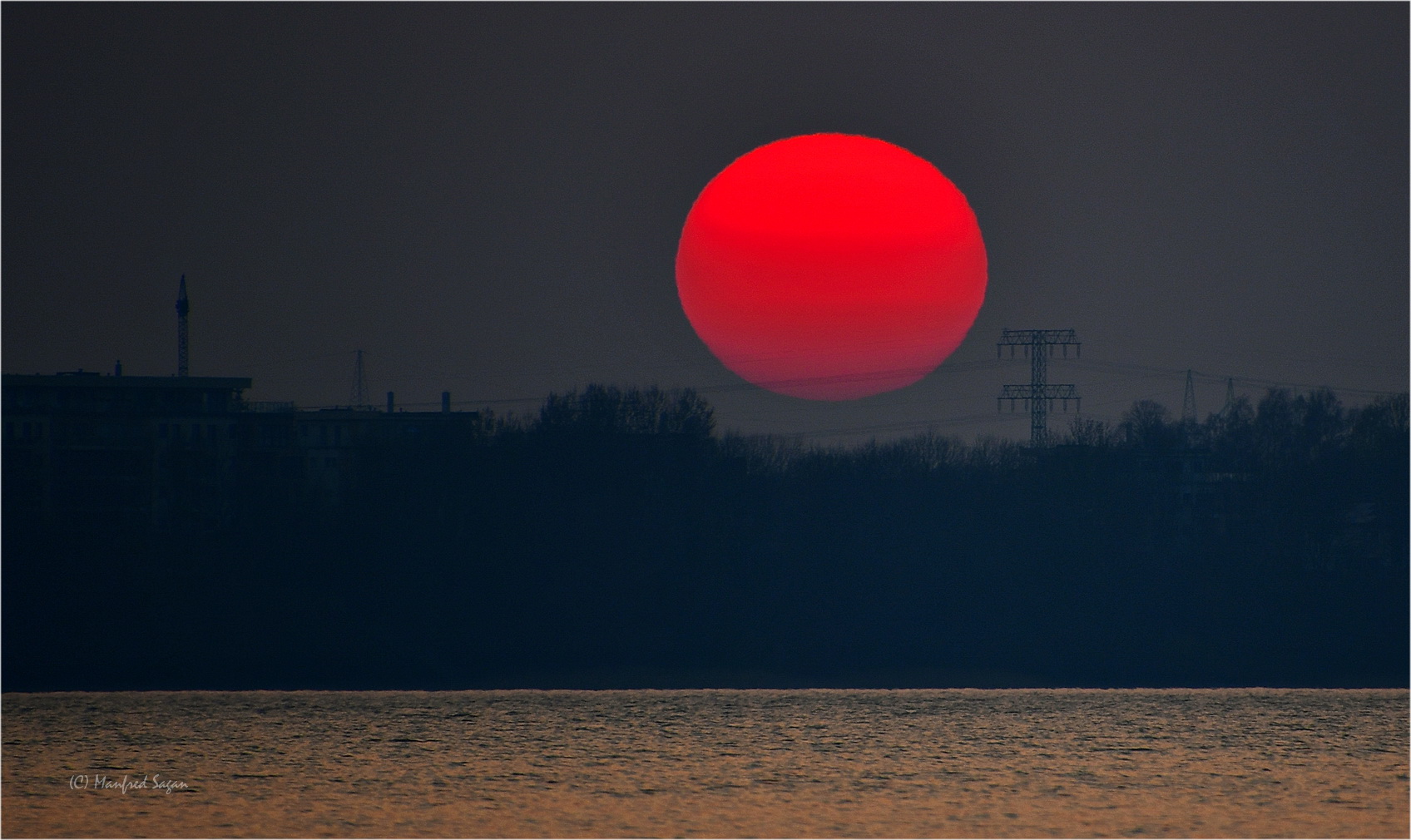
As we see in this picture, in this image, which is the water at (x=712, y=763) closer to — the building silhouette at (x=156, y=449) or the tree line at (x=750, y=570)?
the tree line at (x=750, y=570)

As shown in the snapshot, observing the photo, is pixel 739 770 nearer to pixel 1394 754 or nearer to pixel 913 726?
pixel 913 726

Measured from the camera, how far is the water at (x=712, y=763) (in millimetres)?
9141

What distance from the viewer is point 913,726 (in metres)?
12.8

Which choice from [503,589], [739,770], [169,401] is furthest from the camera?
[169,401]

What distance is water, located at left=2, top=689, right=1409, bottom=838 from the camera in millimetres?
9141

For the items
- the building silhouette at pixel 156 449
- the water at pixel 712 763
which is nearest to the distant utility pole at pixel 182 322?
the building silhouette at pixel 156 449

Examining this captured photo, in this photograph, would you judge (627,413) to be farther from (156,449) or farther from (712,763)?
(712,763)

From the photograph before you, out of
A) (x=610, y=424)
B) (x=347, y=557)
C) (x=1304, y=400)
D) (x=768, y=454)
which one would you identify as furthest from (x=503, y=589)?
(x=1304, y=400)

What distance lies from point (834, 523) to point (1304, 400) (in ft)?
83.5
